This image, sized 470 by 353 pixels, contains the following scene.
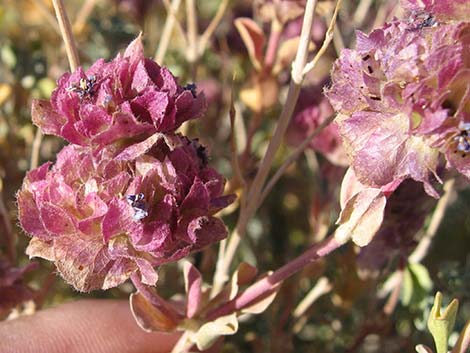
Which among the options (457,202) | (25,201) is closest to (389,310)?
(457,202)

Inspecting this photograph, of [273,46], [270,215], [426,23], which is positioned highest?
[426,23]

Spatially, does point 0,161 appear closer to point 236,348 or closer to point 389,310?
point 236,348

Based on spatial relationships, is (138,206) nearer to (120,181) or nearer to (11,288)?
(120,181)

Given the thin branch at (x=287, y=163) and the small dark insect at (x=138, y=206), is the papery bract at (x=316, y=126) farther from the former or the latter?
the small dark insect at (x=138, y=206)

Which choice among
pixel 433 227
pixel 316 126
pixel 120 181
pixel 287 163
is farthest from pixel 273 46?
pixel 120 181

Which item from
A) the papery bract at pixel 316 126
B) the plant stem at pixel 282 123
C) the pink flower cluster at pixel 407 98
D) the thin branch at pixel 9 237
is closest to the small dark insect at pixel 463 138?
the pink flower cluster at pixel 407 98
